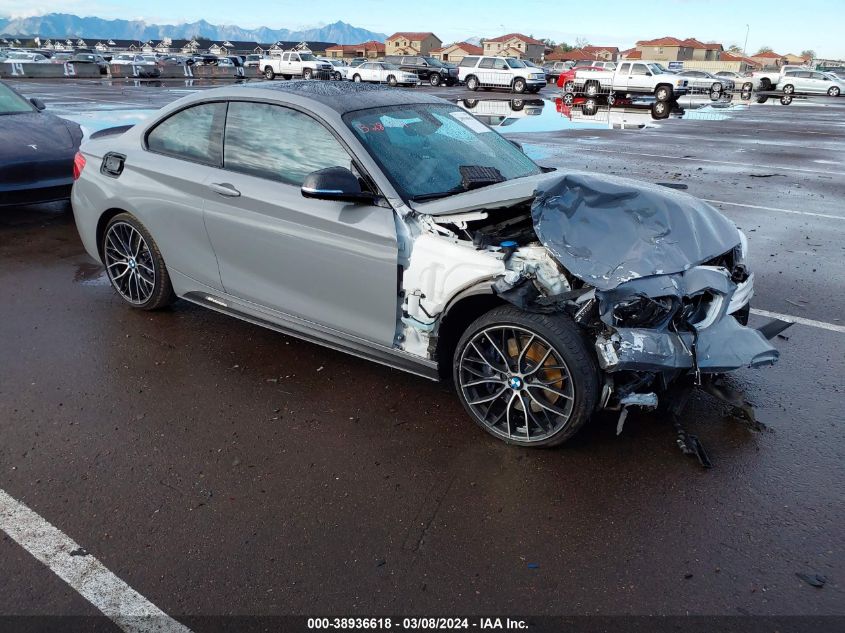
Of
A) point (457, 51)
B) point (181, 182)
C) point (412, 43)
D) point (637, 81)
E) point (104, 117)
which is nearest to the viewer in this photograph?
point (181, 182)

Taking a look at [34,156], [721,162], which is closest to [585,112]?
[721,162]

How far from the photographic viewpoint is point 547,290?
330 centimetres

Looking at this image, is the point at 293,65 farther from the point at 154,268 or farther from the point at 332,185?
the point at 332,185

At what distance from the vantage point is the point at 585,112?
25.6 metres

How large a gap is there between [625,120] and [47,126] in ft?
62.4

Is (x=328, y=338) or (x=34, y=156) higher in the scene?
(x=34, y=156)

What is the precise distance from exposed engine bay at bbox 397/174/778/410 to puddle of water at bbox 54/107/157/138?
12549 mm

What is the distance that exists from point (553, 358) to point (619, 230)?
2.44ft

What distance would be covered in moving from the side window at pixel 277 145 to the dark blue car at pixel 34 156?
172 inches

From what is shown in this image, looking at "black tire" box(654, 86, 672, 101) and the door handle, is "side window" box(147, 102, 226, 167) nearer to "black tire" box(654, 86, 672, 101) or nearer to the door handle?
the door handle

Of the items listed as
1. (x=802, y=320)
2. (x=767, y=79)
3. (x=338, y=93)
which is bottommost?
(x=802, y=320)

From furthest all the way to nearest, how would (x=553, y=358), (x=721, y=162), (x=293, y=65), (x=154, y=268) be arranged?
1. (x=293, y=65)
2. (x=721, y=162)
3. (x=154, y=268)
4. (x=553, y=358)

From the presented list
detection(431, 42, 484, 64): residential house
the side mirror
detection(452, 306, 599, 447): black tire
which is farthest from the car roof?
detection(431, 42, 484, 64): residential house

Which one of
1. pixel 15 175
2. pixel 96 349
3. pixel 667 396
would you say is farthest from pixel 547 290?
pixel 15 175
